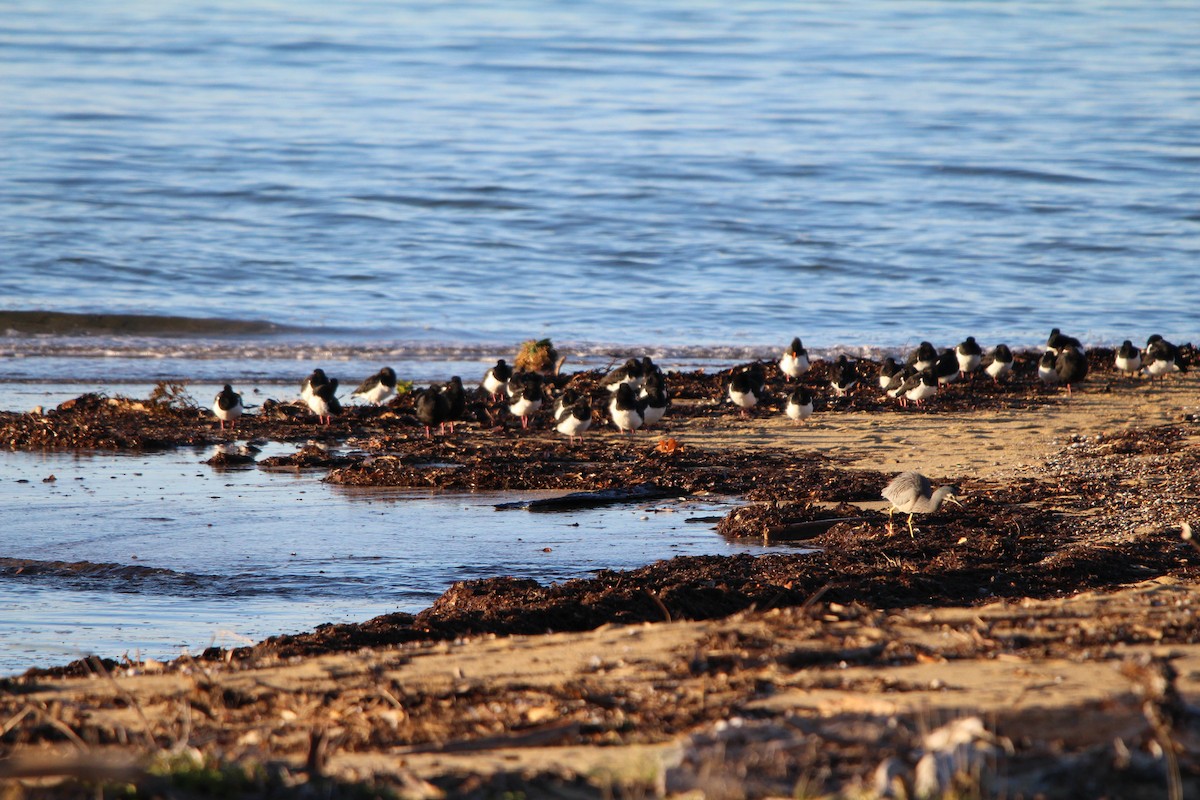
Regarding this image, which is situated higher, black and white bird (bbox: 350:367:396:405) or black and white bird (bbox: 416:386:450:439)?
black and white bird (bbox: 350:367:396:405)

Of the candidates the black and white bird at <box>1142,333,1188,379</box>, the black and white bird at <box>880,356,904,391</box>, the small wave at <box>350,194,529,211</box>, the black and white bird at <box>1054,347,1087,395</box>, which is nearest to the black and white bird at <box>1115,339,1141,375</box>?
the black and white bird at <box>1142,333,1188,379</box>

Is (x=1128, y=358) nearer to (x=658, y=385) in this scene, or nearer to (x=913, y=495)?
(x=658, y=385)

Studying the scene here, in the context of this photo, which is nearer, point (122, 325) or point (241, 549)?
point (241, 549)

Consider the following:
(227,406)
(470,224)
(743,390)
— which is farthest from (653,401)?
(470,224)

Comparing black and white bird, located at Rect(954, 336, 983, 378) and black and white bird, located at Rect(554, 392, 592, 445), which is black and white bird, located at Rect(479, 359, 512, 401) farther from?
black and white bird, located at Rect(954, 336, 983, 378)

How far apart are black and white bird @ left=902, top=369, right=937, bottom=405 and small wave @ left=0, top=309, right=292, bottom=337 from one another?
9.29 meters

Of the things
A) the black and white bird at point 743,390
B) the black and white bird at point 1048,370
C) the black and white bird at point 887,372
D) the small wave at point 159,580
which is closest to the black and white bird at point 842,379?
the black and white bird at point 887,372

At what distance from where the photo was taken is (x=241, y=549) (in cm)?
780

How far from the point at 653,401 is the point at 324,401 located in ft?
9.82

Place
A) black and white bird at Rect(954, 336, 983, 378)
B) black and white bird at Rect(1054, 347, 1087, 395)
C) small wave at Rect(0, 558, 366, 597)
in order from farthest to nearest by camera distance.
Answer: black and white bird at Rect(954, 336, 983, 378)
black and white bird at Rect(1054, 347, 1087, 395)
small wave at Rect(0, 558, 366, 597)

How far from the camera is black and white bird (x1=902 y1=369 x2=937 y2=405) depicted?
41.9 feet

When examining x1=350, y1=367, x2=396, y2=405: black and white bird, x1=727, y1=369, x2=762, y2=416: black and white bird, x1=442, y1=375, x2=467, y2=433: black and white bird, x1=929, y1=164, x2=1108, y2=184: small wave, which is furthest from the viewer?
x1=929, y1=164, x2=1108, y2=184: small wave

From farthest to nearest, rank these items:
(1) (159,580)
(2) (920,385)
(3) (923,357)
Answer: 1. (3) (923,357)
2. (2) (920,385)
3. (1) (159,580)

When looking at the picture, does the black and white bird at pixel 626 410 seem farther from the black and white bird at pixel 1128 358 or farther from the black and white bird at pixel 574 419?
the black and white bird at pixel 1128 358
